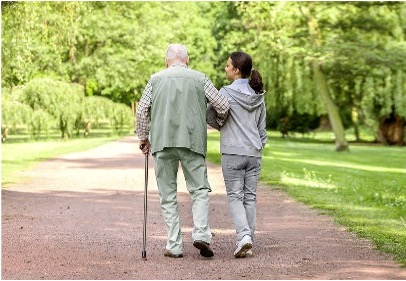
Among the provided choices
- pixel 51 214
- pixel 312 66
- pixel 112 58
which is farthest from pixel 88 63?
pixel 51 214

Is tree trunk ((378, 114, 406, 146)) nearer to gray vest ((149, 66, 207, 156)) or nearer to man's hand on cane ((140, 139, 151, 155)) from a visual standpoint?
man's hand on cane ((140, 139, 151, 155))

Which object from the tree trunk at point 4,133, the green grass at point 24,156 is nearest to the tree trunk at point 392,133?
the green grass at point 24,156

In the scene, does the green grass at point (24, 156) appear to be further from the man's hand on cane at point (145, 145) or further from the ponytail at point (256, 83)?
the ponytail at point (256, 83)

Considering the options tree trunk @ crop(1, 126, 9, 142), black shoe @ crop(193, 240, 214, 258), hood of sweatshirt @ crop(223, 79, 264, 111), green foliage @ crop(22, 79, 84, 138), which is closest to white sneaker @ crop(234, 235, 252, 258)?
black shoe @ crop(193, 240, 214, 258)

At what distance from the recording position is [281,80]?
116 feet

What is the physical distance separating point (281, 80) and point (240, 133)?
90.0ft

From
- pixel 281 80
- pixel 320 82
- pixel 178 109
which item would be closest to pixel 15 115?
pixel 281 80

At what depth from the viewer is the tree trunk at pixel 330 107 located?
102ft

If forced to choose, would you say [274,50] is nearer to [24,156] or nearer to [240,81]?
[24,156]

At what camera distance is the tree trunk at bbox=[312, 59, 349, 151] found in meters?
31.0

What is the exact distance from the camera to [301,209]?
11.7 meters

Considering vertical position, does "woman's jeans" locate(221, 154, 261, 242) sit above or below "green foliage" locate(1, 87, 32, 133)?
above

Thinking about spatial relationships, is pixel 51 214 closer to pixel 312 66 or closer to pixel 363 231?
pixel 363 231

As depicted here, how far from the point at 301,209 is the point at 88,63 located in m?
31.5
